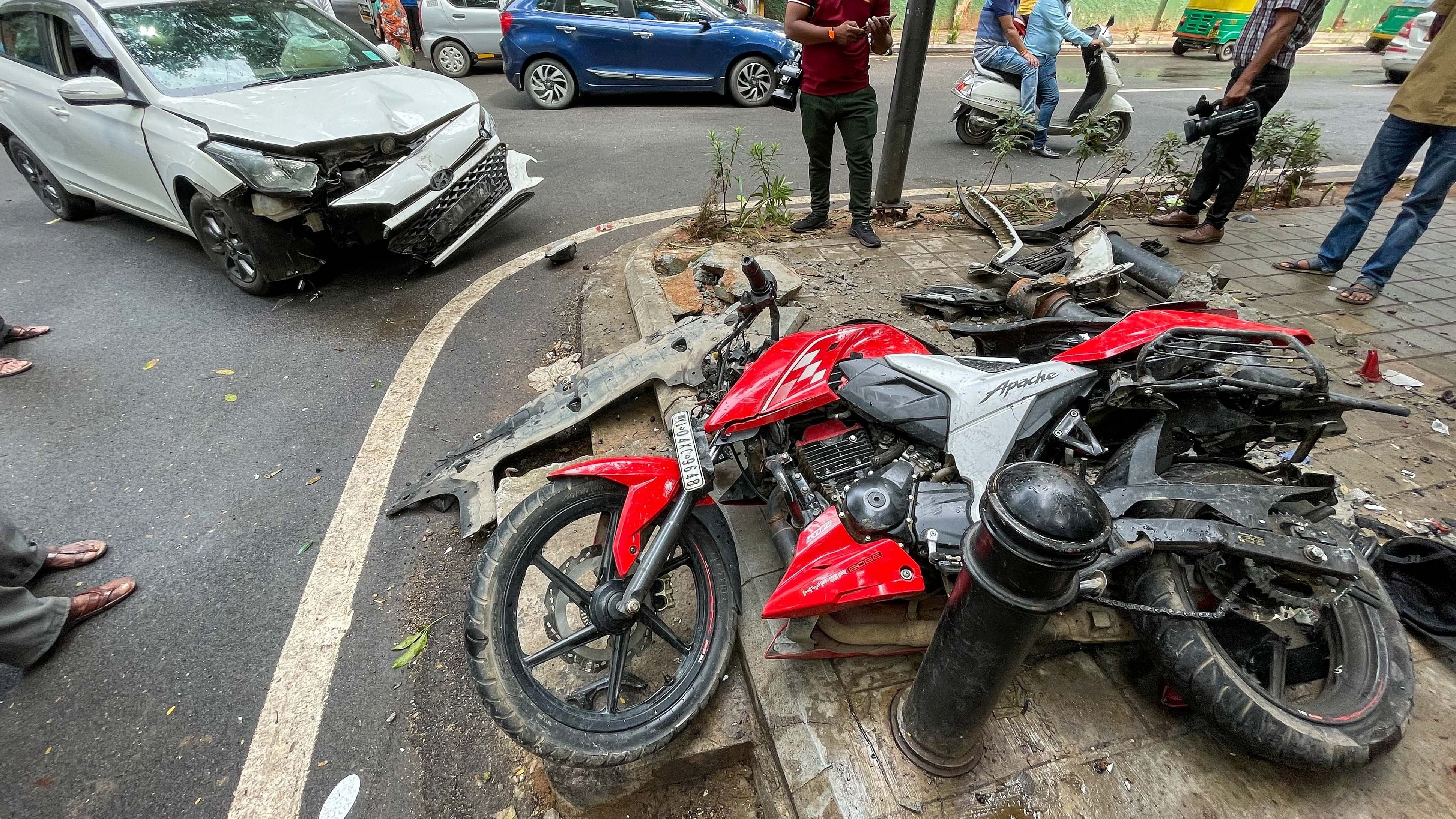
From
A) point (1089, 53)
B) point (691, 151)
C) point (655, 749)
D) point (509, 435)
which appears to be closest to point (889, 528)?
point (655, 749)

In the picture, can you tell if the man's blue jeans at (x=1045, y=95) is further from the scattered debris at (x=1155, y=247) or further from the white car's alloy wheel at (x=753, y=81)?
the white car's alloy wheel at (x=753, y=81)

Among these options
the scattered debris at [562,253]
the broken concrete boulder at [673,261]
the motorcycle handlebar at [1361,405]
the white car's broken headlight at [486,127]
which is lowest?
the scattered debris at [562,253]

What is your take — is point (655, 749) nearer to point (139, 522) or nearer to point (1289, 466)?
point (1289, 466)

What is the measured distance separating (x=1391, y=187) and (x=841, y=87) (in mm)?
3603

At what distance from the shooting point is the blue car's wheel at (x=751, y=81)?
29.7ft

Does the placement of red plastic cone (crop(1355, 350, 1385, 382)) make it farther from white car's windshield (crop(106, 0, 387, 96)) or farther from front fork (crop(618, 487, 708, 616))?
white car's windshield (crop(106, 0, 387, 96))

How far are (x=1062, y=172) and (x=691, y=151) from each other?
4.08 m

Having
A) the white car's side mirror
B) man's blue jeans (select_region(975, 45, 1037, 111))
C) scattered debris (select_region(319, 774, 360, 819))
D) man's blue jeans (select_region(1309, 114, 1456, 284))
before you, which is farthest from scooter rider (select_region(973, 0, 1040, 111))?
scattered debris (select_region(319, 774, 360, 819))

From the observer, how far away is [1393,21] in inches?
598

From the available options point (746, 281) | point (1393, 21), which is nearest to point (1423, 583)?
point (746, 281)

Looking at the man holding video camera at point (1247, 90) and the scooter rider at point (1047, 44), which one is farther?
the scooter rider at point (1047, 44)

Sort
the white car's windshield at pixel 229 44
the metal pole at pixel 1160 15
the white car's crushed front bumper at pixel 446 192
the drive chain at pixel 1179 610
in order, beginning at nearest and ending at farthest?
the drive chain at pixel 1179 610 → the white car's crushed front bumper at pixel 446 192 → the white car's windshield at pixel 229 44 → the metal pole at pixel 1160 15

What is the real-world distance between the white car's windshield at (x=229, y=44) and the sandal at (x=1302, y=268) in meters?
7.17

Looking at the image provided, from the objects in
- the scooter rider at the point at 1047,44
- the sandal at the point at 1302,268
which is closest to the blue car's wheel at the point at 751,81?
the scooter rider at the point at 1047,44
